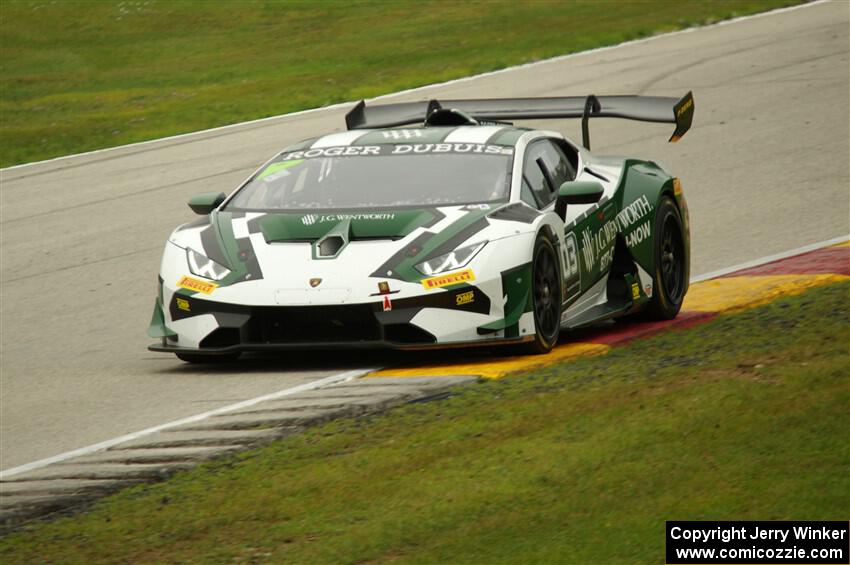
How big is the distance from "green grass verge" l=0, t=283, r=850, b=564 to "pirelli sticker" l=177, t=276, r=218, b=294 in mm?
1776

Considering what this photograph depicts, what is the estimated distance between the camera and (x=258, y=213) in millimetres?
9570

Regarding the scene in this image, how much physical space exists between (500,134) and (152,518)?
187 inches

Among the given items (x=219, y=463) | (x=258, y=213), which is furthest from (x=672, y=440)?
(x=258, y=213)

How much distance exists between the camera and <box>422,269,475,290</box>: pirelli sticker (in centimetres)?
873

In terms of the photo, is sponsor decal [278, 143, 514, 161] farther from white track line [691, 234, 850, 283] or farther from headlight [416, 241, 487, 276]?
white track line [691, 234, 850, 283]

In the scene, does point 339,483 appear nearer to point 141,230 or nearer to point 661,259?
point 661,259

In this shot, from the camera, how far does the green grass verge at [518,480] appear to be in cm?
562

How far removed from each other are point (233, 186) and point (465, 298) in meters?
8.35

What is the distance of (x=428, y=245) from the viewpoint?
8.90 m

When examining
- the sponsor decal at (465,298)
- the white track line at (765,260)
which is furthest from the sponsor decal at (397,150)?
the white track line at (765,260)

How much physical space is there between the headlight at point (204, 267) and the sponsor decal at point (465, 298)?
128 centimetres

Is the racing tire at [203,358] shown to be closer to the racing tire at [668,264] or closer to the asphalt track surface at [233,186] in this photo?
the asphalt track surface at [233,186]

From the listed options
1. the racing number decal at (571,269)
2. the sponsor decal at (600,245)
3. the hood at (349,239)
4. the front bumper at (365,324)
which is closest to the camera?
the front bumper at (365,324)

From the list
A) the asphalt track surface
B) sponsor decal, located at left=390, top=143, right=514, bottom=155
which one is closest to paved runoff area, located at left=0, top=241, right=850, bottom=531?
the asphalt track surface
